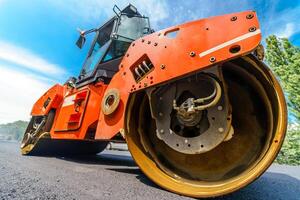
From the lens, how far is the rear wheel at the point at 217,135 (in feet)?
5.28

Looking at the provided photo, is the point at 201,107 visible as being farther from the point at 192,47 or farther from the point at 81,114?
the point at 81,114

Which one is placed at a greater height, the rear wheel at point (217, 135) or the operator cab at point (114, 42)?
the operator cab at point (114, 42)

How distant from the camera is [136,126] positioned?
217cm

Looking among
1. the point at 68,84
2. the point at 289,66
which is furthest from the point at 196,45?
the point at 289,66

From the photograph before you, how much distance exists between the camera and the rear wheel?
63.3 inches

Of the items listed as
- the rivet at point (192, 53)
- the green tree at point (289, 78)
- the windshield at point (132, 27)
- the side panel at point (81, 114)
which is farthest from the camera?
the green tree at point (289, 78)

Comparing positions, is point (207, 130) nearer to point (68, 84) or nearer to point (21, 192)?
point (21, 192)

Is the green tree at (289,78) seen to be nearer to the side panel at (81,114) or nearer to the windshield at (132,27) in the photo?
the windshield at (132,27)

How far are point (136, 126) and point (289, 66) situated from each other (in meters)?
13.4

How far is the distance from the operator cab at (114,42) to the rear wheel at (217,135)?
155cm

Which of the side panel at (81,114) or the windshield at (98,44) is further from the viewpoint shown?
the windshield at (98,44)

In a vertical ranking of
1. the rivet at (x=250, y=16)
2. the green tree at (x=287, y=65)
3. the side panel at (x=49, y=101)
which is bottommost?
the side panel at (x=49, y=101)

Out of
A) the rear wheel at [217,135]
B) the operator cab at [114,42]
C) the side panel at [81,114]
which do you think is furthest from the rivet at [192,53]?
the operator cab at [114,42]

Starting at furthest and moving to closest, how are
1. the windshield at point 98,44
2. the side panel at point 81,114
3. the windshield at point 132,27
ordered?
the windshield at point 98,44 → the windshield at point 132,27 → the side panel at point 81,114
